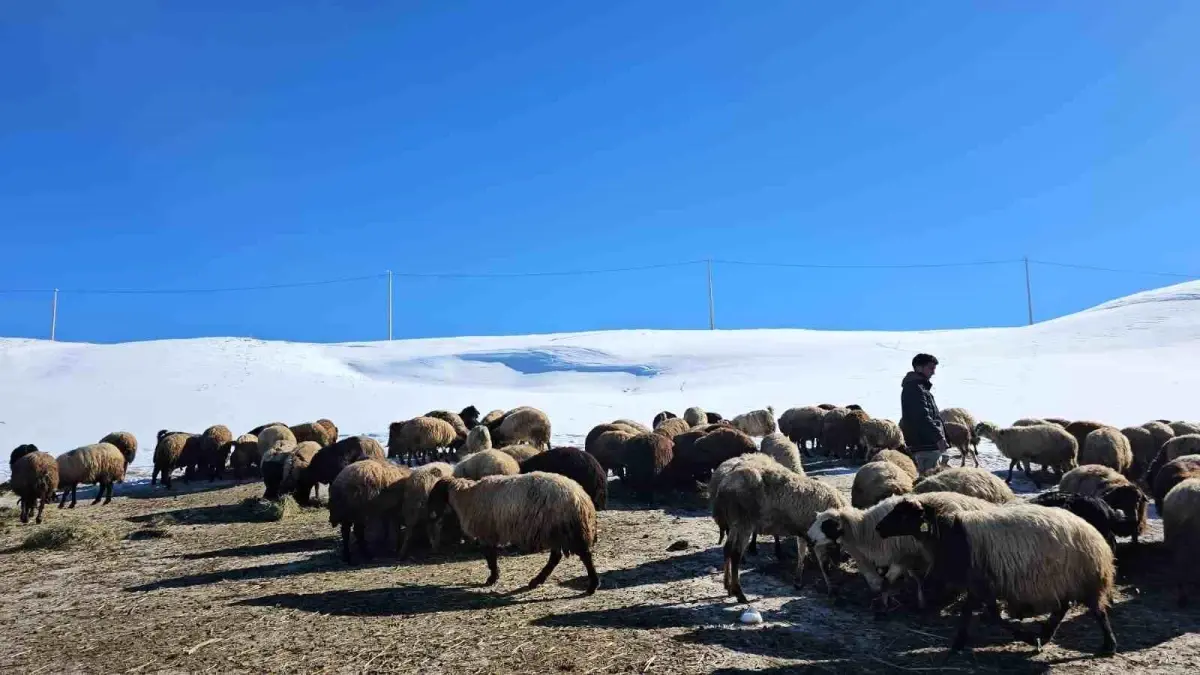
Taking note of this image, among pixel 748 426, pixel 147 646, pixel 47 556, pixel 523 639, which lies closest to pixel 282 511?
pixel 47 556

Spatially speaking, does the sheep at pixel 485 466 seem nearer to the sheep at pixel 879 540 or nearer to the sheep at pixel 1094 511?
the sheep at pixel 879 540

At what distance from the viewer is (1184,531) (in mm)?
7645

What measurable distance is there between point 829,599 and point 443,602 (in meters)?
4.05

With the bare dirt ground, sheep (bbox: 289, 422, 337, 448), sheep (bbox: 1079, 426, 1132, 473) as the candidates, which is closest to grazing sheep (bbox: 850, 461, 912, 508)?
the bare dirt ground

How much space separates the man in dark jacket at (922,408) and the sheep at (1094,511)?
239 centimetres

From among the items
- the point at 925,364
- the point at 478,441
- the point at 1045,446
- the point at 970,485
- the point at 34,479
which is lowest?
the point at 970,485

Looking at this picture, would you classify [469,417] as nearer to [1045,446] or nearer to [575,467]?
[575,467]

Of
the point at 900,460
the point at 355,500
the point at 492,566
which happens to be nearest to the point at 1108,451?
the point at 900,460

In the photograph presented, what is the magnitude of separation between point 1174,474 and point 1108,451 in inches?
162

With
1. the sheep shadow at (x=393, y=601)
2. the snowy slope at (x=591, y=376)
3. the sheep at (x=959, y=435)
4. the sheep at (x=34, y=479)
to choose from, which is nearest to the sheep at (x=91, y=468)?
the sheep at (x=34, y=479)

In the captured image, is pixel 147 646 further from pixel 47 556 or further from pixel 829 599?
pixel 829 599

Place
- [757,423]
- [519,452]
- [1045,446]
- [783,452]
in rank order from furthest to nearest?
[757,423] < [1045,446] < [519,452] < [783,452]

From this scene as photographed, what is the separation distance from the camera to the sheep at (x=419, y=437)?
20391 mm

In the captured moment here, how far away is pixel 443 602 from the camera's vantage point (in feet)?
26.1
